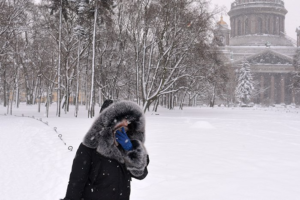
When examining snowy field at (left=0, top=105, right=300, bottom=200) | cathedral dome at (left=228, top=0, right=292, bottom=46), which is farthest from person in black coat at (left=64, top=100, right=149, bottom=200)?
cathedral dome at (left=228, top=0, right=292, bottom=46)

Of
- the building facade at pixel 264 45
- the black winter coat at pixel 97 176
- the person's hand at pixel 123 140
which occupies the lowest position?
the black winter coat at pixel 97 176

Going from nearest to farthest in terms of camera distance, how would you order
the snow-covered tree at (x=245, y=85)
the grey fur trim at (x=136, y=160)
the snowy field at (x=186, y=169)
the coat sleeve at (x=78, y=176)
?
the coat sleeve at (x=78, y=176) → the grey fur trim at (x=136, y=160) → the snowy field at (x=186, y=169) → the snow-covered tree at (x=245, y=85)

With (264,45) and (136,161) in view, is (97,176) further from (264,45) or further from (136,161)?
(264,45)

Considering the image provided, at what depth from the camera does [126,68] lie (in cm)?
3088

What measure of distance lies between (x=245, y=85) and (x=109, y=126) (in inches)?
2412

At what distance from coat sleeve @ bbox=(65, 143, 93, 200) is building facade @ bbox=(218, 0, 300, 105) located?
233 feet

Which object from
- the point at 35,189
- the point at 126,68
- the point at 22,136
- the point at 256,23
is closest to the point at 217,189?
the point at 35,189

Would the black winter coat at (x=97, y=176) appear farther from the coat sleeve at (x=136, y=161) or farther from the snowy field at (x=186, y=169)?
the snowy field at (x=186, y=169)

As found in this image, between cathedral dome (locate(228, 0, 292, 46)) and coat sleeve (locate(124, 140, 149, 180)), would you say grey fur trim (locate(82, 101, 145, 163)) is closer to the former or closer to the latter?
coat sleeve (locate(124, 140, 149, 180))

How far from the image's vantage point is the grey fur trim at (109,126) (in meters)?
2.93

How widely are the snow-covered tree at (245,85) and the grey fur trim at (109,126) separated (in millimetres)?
60971

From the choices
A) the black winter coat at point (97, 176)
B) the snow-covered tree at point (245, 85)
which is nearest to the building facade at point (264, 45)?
the snow-covered tree at point (245, 85)

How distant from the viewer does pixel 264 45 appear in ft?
267

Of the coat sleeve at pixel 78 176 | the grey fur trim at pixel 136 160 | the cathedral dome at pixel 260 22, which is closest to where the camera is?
the coat sleeve at pixel 78 176
